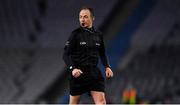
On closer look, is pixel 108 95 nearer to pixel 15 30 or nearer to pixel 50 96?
pixel 50 96

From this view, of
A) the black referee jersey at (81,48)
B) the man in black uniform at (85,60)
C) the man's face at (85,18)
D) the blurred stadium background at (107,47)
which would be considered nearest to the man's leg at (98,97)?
the man in black uniform at (85,60)

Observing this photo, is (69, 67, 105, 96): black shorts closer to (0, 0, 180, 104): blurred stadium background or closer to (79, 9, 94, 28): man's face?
(79, 9, 94, 28): man's face

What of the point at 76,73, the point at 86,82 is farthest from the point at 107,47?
the point at 76,73

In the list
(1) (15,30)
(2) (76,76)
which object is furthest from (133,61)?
(2) (76,76)

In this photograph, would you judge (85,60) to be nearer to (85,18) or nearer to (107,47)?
(85,18)

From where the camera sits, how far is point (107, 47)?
14727mm

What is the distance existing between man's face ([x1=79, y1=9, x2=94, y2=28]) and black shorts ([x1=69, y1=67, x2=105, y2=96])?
0.40 m

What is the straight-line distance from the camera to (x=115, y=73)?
46.5ft

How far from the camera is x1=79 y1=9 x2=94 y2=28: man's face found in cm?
498

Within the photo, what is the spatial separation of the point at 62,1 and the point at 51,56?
5.11 feet

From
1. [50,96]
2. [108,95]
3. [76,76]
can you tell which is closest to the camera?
[76,76]

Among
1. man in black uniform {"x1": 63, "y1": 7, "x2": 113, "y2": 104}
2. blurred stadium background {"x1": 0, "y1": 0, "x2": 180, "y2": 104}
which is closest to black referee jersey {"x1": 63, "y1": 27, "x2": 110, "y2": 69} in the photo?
man in black uniform {"x1": 63, "y1": 7, "x2": 113, "y2": 104}

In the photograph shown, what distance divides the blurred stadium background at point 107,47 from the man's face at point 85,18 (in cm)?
831

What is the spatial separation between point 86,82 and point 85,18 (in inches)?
23.0
